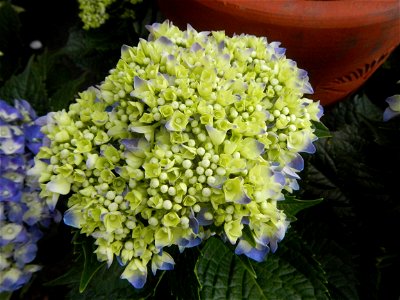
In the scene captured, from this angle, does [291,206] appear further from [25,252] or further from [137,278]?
[25,252]

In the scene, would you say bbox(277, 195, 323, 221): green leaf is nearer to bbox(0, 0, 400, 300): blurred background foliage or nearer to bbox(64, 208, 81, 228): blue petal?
bbox(0, 0, 400, 300): blurred background foliage

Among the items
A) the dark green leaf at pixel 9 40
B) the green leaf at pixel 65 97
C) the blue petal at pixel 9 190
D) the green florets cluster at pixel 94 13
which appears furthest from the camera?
the dark green leaf at pixel 9 40

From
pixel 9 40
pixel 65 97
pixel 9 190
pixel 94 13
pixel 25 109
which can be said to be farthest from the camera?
pixel 9 40

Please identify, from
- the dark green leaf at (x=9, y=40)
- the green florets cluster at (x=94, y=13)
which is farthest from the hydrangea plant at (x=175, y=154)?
the dark green leaf at (x=9, y=40)

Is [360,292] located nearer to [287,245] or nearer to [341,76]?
[287,245]

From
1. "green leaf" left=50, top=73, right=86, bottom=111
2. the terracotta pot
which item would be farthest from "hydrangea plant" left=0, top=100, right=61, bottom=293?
the terracotta pot

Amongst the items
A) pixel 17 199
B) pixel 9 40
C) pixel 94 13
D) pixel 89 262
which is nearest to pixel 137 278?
pixel 89 262

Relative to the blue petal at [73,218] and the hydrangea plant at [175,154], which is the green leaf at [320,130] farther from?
the blue petal at [73,218]
